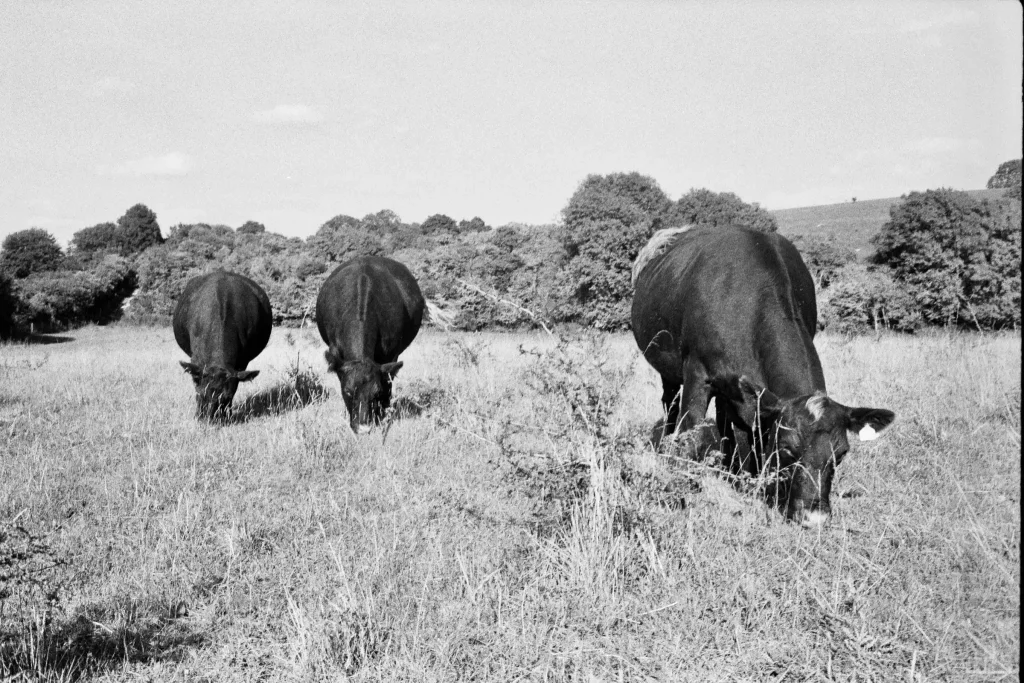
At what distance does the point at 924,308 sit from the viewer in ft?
72.9

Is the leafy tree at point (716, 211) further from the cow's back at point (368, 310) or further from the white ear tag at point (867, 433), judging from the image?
the white ear tag at point (867, 433)

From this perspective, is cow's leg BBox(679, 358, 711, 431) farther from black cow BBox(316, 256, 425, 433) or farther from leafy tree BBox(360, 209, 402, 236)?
leafy tree BBox(360, 209, 402, 236)

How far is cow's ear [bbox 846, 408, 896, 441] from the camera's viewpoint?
4.49 metres

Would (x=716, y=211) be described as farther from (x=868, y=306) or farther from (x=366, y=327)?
(x=366, y=327)

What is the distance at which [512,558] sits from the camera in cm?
407

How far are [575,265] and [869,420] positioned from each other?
21450 mm

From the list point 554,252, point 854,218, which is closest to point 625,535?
point 554,252

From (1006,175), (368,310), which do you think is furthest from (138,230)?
(1006,175)

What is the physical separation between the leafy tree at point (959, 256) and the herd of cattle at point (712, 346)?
1641cm

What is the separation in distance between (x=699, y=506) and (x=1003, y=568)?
1703mm

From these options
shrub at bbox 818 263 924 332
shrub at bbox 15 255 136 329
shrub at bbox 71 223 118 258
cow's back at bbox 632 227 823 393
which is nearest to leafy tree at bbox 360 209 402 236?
shrub at bbox 15 255 136 329

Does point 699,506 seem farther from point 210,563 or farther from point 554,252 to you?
point 554,252

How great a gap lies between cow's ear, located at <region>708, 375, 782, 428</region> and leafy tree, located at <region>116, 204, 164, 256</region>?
2384 inches

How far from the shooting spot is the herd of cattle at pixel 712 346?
460cm
